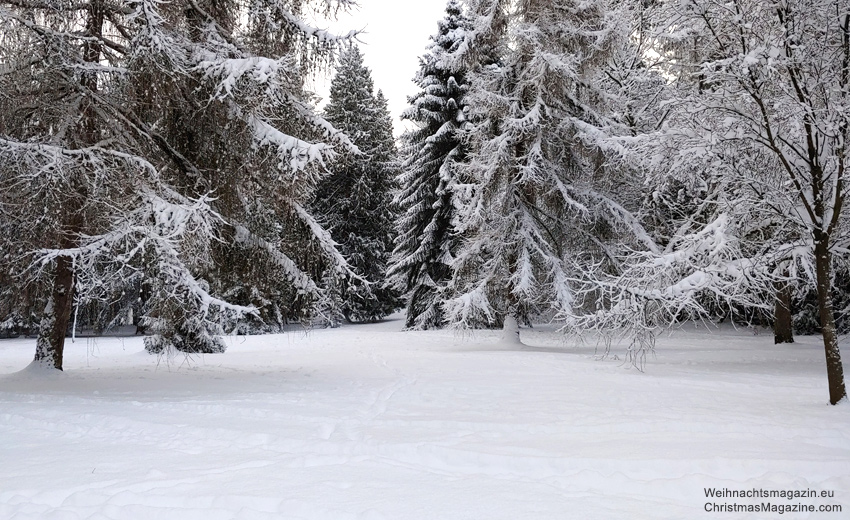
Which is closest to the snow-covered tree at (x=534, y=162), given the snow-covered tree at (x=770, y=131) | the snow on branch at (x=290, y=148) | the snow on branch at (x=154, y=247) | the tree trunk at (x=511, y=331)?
the tree trunk at (x=511, y=331)

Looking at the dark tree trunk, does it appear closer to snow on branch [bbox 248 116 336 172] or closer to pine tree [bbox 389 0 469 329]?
snow on branch [bbox 248 116 336 172]

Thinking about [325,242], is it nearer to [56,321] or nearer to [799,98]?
[56,321]

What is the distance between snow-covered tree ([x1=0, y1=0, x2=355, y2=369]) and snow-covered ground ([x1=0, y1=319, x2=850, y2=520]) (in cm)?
133

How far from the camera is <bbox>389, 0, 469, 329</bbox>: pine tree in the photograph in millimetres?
21359

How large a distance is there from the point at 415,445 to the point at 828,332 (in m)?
4.80

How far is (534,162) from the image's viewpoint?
13.4 meters

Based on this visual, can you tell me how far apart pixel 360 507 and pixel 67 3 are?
7.06 metres

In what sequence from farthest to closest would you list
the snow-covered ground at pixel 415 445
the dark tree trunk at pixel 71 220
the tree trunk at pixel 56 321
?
1. the tree trunk at pixel 56 321
2. the dark tree trunk at pixel 71 220
3. the snow-covered ground at pixel 415 445

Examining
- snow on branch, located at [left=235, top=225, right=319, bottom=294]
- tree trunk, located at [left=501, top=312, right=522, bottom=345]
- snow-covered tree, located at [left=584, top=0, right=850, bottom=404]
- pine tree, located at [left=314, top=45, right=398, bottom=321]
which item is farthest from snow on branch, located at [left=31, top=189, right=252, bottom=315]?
pine tree, located at [left=314, top=45, right=398, bottom=321]

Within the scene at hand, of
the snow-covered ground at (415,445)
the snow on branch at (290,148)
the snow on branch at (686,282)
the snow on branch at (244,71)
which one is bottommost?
the snow-covered ground at (415,445)

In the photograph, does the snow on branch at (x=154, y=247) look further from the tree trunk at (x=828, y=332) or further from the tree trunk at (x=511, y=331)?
the tree trunk at (x=511, y=331)

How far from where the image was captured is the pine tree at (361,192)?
91.0 feet

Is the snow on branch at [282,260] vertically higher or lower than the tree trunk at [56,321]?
higher

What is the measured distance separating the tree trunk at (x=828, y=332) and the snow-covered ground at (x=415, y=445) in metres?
0.20
